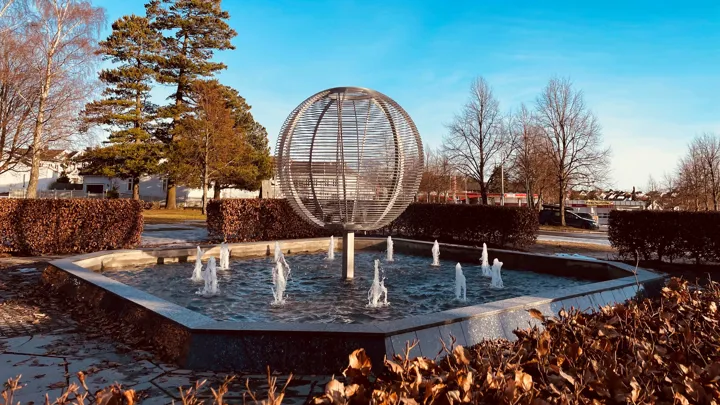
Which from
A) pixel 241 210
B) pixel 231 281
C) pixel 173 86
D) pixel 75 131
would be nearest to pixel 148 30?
pixel 173 86

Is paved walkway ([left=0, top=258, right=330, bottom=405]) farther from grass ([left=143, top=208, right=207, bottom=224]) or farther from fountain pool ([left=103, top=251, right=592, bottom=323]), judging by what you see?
grass ([left=143, top=208, right=207, bottom=224])

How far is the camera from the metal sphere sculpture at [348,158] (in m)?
8.51

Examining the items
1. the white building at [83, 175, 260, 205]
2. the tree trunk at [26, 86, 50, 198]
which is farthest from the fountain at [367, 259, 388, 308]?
the white building at [83, 175, 260, 205]

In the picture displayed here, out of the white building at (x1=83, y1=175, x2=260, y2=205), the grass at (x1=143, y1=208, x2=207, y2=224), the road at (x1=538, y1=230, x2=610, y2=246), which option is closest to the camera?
the road at (x1=538, y1=230, x2=610, y2=246)

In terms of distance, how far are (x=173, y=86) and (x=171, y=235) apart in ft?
83.5

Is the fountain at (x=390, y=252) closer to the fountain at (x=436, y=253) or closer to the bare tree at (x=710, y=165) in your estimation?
the fountain at (x=436, y=253)

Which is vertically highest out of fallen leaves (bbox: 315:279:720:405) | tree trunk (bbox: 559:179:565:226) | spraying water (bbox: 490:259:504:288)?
tree trunk (bbox: 559:179:565:226)

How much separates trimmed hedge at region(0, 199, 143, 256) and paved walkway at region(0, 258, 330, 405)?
23.9 ft

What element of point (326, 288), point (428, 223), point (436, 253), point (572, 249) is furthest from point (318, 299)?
point (572, 249)

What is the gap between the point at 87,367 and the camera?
185 inches

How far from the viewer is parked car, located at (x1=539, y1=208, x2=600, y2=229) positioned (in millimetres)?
33312

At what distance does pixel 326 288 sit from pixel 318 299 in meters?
0.95

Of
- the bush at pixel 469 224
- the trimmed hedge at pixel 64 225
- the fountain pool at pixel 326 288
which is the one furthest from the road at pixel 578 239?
the trimmed hedge at pixel 64 225

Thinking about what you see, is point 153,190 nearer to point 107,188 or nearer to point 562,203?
point 107,188
